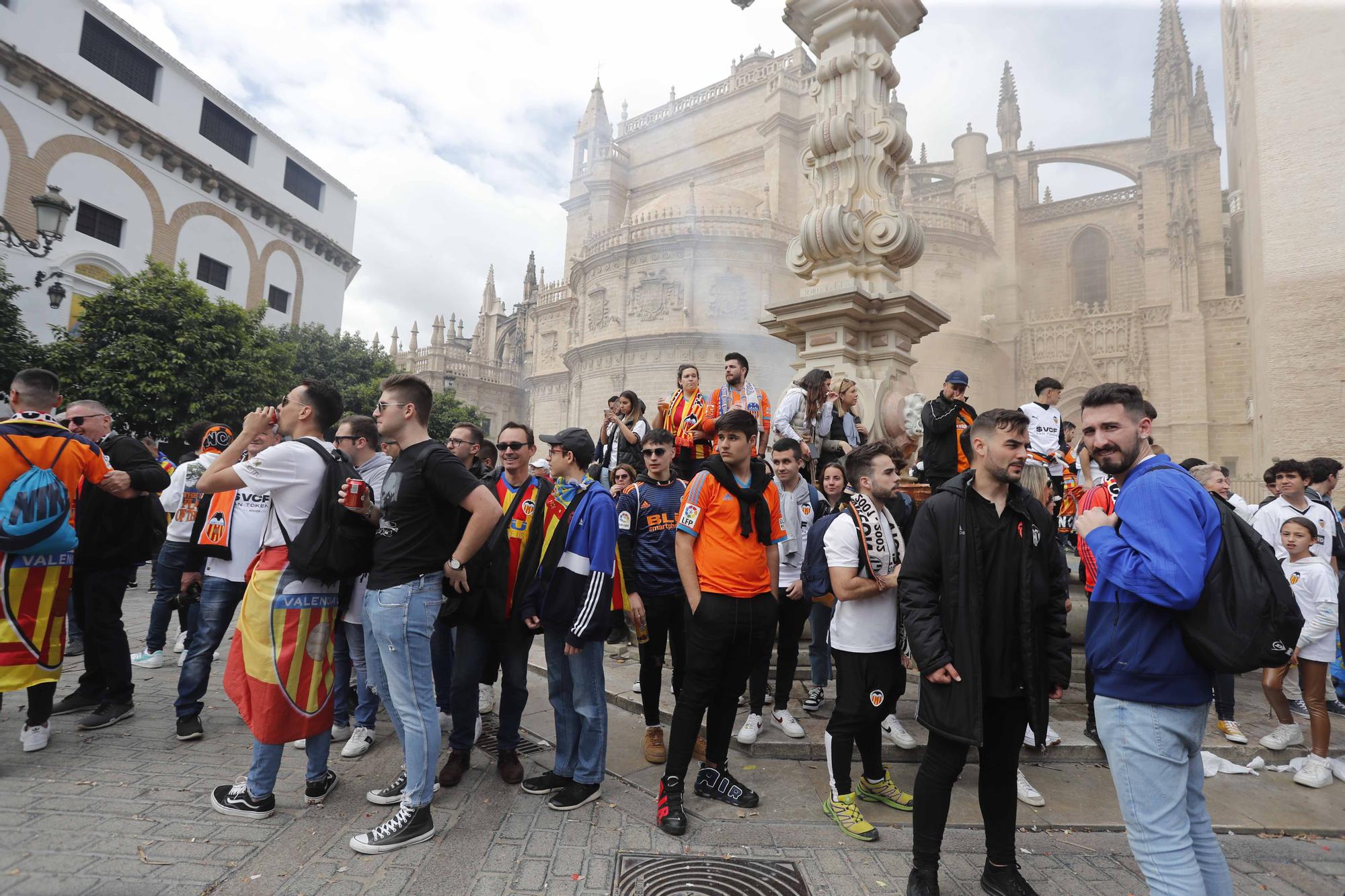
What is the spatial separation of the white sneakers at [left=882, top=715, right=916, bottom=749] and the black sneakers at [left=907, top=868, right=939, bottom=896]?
1409mm

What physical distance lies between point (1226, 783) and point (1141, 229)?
37327 mm

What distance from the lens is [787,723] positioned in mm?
4617

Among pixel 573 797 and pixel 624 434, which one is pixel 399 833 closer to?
pixel 573 797

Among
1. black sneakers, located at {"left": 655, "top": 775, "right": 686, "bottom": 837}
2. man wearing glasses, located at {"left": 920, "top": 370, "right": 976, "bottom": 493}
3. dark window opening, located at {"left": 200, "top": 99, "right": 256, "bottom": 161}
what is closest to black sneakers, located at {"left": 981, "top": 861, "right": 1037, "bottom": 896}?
black sneakers, located at {"left": 655, "top": 775, "right": 686, "bottom": 837}

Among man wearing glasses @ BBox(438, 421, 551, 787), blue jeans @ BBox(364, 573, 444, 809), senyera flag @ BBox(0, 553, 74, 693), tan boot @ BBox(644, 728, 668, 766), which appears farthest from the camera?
tan boot @ BBox(644, 728, 668, 766)

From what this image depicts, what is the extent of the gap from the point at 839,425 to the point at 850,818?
161 inches

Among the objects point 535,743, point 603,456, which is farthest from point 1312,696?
point 603,456

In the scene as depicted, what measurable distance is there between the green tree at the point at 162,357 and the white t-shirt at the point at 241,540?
15.7 metres

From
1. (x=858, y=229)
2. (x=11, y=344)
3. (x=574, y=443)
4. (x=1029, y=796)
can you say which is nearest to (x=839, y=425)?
(x=858, y=229)

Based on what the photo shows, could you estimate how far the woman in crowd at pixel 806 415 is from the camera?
6.32 meters

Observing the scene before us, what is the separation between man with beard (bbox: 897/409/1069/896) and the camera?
2830 millimetres

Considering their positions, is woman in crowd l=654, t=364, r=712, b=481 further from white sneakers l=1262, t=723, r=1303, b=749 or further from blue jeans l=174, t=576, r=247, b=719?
Answer: white sneakers l=1262, t=723, r=1303, b=749

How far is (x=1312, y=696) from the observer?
15.0 feet

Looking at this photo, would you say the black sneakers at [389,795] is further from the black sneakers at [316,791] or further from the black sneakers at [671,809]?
the black sneakers at [671,809]
